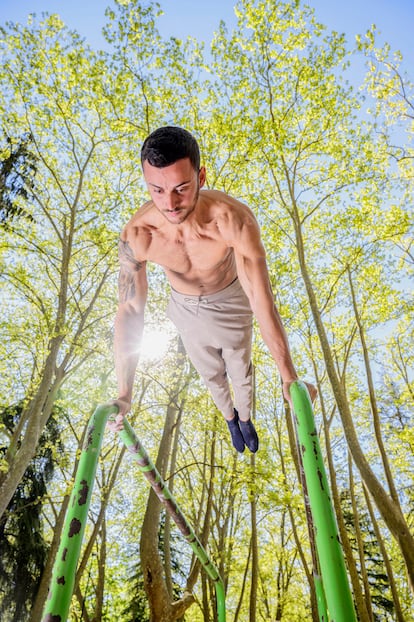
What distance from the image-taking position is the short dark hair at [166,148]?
5.33ft

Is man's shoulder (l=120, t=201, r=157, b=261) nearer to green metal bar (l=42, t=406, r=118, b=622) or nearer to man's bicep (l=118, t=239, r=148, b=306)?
man's bicep (l=118, t=239, r=148, b=306)

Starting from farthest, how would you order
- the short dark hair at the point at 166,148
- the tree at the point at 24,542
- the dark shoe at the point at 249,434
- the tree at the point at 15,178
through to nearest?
the tree at the point at 15,178, the tree at the point at 24,542, the dark shoe at the point at 249,434, the short dark hair at the point at 166,148

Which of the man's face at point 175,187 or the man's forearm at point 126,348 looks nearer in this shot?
the man's face at point 175,187

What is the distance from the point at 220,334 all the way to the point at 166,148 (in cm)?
119

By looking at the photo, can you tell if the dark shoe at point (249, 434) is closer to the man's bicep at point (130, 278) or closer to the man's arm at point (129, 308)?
the man's arm at point (129, 308)

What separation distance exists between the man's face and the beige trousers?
654 mm

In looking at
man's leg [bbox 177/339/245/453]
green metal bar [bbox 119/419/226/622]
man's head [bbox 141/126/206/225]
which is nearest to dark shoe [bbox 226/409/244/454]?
man's leg [bbox 177/339/245/453]

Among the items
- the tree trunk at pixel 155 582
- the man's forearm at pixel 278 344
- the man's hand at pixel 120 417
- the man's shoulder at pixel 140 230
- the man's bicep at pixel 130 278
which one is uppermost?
the man's shoulder at pixel 140 230

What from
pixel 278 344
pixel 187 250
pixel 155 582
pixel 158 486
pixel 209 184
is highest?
pixel 209 184

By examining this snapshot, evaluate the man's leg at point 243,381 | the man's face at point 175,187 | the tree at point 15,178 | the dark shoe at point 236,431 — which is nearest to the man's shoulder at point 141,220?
the man's face at point 175,187

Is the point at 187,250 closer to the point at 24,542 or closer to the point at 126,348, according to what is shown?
the point at 126,348

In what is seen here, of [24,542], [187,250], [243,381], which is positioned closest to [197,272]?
[187,250]

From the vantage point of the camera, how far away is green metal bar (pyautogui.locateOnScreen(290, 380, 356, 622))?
888 millimetres

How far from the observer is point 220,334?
2379mm
